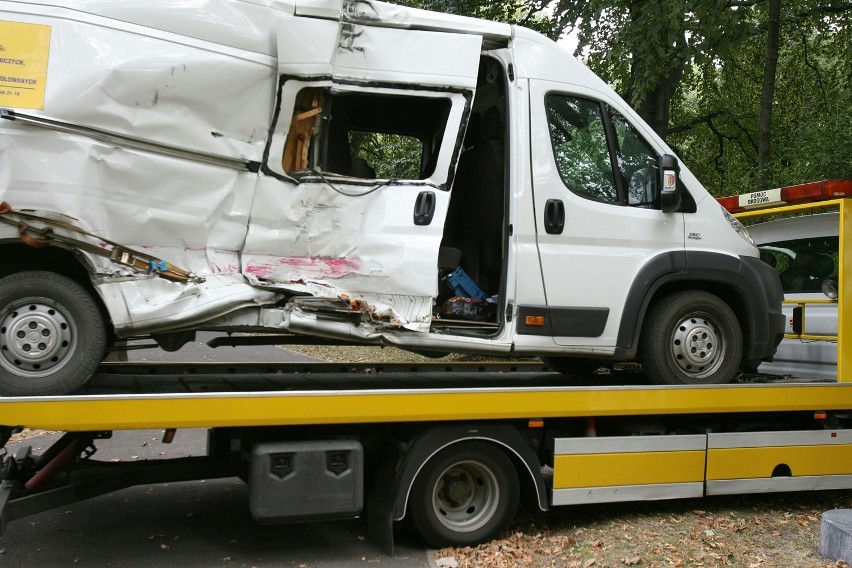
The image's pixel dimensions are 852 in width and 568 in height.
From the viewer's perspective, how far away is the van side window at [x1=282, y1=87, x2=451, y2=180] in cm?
498

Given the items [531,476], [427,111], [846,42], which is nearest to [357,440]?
[531,476]

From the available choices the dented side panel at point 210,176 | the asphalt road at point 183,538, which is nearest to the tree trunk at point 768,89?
the dented side panel at point 210,176

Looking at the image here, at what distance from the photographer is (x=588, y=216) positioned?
546cm

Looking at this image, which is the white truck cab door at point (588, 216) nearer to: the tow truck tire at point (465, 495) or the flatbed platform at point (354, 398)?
the flatbed platform at point (354, 398)

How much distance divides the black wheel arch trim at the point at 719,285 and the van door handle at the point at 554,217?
0.67 m

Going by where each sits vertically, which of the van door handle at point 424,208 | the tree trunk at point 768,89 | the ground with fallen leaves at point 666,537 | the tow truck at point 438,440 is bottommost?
the ground with fallen leaves at point 666,537

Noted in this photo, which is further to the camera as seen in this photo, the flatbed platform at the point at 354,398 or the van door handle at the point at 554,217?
the van door handle at the point at 554,217

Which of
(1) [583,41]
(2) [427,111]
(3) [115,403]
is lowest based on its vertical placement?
(3) [115,403]

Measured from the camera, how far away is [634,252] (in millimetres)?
5531

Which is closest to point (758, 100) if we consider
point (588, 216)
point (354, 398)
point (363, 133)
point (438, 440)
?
point (588, 216)

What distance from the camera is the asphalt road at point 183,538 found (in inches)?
195

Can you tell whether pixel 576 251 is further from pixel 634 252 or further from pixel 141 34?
pixel 141 34

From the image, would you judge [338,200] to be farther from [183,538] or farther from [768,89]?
[768,89]

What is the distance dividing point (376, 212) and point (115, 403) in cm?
193
